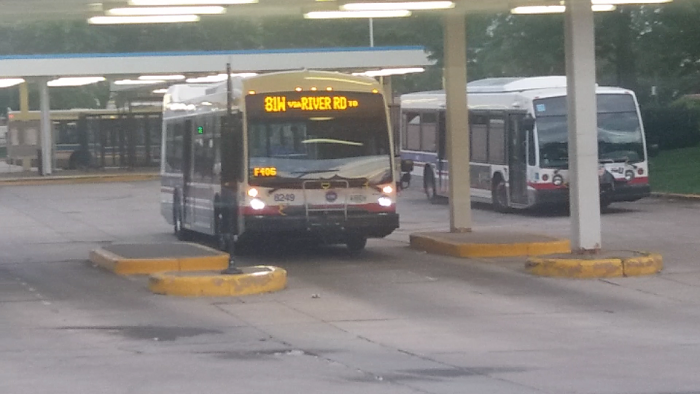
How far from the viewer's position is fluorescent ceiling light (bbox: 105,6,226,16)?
1780 centimetres

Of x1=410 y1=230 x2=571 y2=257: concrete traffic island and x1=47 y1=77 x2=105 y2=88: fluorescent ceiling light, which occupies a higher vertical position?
x1=47 y1=77 x2=105 y2=88: fluorescent ceiling light

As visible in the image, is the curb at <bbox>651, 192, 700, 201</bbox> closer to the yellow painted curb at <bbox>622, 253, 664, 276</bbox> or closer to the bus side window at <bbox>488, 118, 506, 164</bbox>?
the bus side window at <bbox>488, 118, 506, 164</bbox>

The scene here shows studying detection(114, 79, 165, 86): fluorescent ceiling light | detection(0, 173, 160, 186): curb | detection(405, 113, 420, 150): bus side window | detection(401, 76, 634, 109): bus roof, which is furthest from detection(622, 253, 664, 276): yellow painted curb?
detection(114, 79, 165, 86): fluorescent ceiling light

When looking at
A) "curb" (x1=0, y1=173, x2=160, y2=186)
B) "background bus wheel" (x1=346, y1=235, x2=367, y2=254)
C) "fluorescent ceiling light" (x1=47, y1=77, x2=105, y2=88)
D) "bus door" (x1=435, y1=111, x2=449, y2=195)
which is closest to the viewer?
"background bus wheel" (x1=346, y1=235, x2=367, y2=254)

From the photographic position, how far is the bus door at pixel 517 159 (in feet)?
87.4

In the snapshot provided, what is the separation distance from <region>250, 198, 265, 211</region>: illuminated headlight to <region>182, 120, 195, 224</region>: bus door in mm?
3980

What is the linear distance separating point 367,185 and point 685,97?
130 feet

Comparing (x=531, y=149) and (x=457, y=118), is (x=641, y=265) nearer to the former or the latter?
(x=457, y=118)

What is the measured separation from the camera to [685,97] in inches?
2175

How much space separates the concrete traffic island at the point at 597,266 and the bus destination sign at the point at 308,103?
3861 mm

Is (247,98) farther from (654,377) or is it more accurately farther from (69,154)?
(69,154)

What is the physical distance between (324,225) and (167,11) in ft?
12.4

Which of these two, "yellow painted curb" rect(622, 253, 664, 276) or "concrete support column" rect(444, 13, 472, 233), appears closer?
"yellow painted curb" rect(622, 253, 664, 276)

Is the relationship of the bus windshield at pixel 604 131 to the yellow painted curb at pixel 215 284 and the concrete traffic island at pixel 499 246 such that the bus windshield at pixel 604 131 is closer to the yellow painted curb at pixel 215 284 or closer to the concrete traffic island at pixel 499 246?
the concrete traffic island at pixel 499 246
